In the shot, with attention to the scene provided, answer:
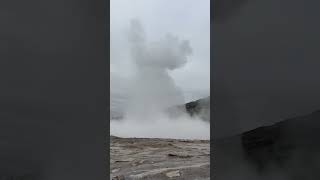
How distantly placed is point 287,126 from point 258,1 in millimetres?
1076

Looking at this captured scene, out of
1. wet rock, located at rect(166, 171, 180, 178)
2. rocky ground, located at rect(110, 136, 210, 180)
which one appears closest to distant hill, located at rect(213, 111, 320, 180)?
rocky ground, located at rect(110, 136, 210, 180)

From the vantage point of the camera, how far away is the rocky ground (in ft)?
27.7

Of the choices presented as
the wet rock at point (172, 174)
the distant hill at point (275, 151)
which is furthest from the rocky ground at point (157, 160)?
the distant hill at point (275, 151)

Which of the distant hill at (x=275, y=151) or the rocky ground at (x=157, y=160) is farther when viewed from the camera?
the rocky ground at (x=157, y=160)

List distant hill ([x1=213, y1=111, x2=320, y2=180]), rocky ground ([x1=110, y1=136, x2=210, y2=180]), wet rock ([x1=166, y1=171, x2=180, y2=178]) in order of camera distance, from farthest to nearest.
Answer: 1. rocky ground ([x1=110, y1=136, x2=210, y2=180])
2. wet rock ([x1=166, y1=171, x2=180, y2=178])
3. distant hill ([x1=213, y1=111, x2=320, y2=180])

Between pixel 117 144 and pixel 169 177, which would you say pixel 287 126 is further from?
pixel 117 144

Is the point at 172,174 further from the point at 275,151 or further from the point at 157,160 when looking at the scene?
the point at 275,151

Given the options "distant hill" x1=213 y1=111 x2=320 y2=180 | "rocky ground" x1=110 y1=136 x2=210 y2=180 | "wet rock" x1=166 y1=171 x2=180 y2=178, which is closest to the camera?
"distant hill" x1=213 y1=111 x2=320 y2=180

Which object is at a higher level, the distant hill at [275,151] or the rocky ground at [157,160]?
the distant hill at [275,151]

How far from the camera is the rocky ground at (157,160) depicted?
8432mm

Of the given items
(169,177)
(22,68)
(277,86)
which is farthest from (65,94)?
(169,177)

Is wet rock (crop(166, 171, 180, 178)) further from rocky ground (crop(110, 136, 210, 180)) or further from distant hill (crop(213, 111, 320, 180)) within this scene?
distant hill (crop(213, 111, 320, 180))

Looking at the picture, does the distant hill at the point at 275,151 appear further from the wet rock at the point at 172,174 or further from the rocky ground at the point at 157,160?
the wet rock at the point at 172,174

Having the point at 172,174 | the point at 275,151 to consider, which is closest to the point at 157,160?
the point at 172,174
